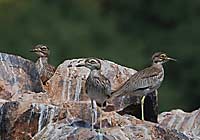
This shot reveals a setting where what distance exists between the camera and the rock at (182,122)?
15320 millimetres

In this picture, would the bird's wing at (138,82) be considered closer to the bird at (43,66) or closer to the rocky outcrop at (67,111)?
the rocky outcrop at (67,111)

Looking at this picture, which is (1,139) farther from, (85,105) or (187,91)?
(187,91)

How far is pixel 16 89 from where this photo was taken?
14.9 meters

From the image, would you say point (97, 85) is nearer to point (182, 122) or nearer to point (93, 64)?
point (93, 64)

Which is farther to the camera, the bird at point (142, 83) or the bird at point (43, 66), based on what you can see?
the bird at point (43, 66)

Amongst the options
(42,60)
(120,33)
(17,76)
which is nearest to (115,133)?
(17,76)

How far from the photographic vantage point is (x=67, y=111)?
44.6 ft

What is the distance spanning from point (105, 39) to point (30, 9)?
6.71 ft

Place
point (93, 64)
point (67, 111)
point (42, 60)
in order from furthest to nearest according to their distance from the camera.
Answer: point (42, 60)
point (93, 64)
point (67, 111)

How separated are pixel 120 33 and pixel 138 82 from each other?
62.1 feet

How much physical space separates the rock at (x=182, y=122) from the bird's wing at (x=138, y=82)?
0.52m

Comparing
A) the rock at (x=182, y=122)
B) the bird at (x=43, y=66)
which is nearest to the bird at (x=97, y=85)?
the rock at (x=182, y=122)

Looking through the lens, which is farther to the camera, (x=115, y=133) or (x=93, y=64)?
(x=93, y=64)

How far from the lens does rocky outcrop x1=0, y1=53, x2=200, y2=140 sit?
12.9 meters
